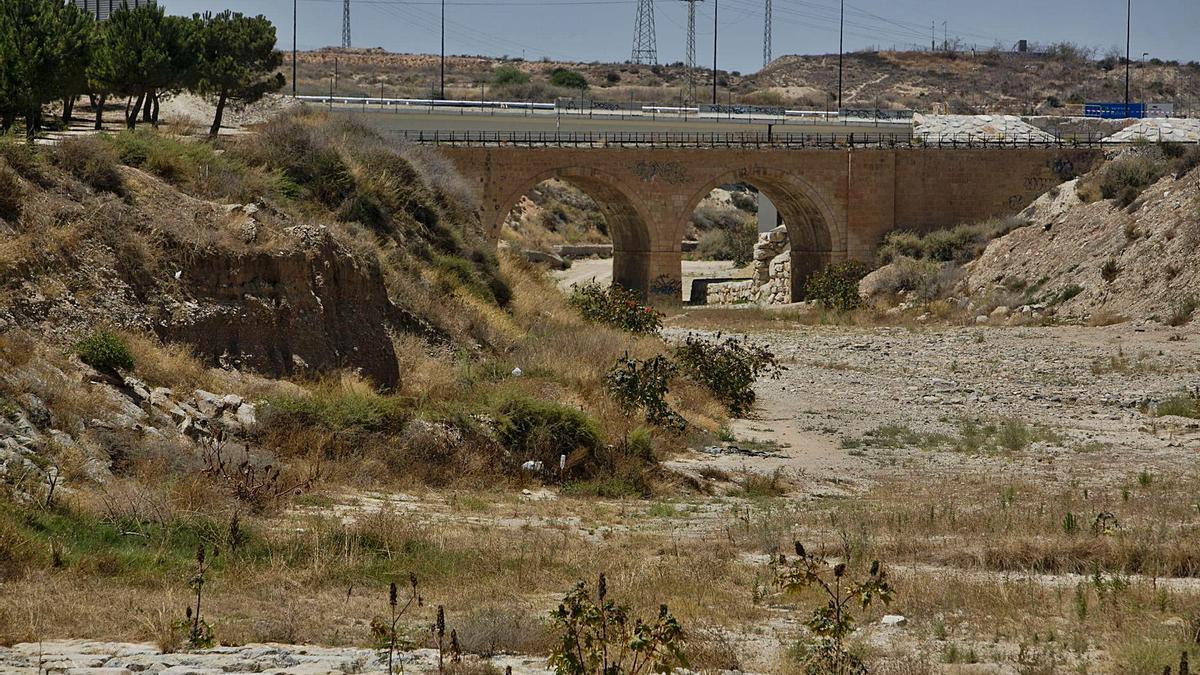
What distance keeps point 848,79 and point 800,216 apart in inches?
2803

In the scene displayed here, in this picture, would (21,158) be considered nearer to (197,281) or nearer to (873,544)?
(197,281)

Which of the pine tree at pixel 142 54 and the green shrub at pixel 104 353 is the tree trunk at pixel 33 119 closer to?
the pine tree at pixel 142 54

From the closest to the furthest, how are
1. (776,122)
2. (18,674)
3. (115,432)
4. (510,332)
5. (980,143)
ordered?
(18,674), (115,432), (510,332), (980,143), (776,122)

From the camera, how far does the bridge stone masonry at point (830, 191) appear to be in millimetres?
45656

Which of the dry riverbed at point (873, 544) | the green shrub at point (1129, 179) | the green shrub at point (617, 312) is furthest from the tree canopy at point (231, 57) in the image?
the green shrub at point (1129, 179)

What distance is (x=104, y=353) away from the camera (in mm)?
11344

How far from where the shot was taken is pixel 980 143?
49.0 metres

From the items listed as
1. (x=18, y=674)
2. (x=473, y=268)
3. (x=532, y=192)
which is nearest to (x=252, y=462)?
(x=18, y=674)

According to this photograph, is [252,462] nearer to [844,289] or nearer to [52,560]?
[52,560]

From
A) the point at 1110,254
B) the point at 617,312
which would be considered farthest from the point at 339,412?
the point at 1110,254

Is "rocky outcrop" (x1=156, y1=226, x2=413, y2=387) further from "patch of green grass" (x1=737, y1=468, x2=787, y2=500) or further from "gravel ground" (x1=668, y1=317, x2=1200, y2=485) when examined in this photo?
"patch of green grass" (x1=737, y1=468, x2=787, y2=500)

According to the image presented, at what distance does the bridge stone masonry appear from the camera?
45.7 metres

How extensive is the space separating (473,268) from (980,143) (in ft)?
104

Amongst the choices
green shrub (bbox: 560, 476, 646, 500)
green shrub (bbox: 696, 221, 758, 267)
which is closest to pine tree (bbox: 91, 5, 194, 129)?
green shrub (bbox: 560, 476, 646, 500)
